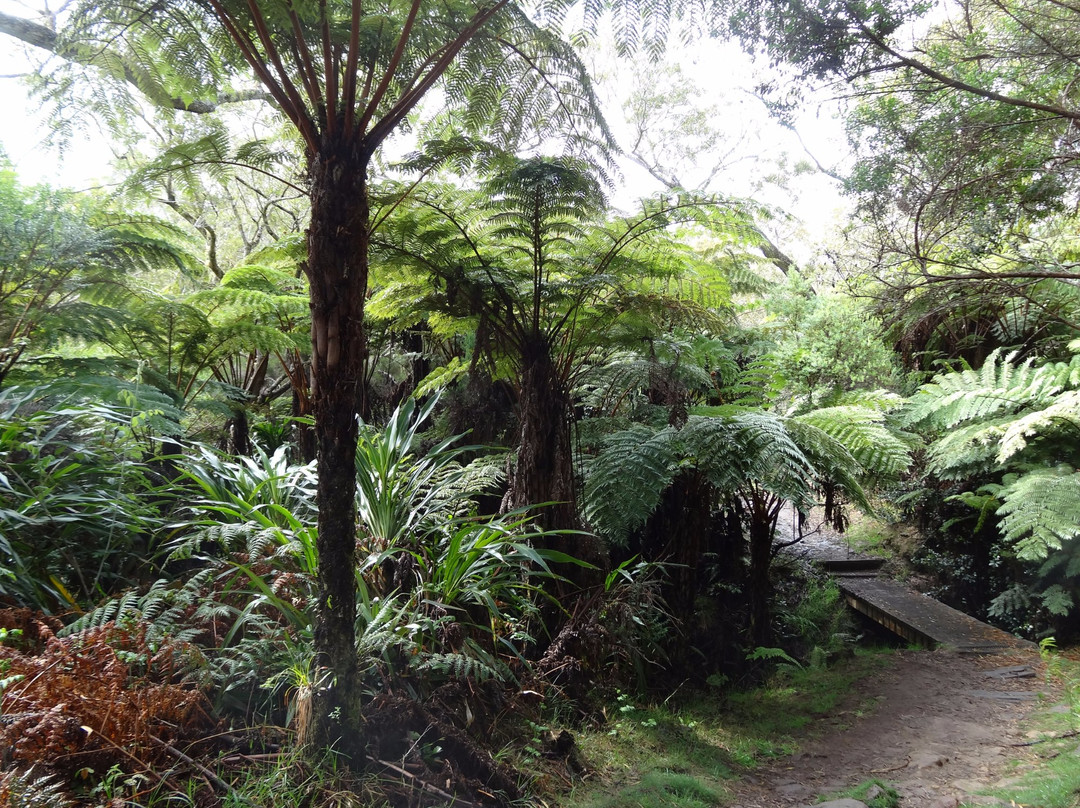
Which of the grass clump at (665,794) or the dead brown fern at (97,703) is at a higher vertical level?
the dead brown fern at (97,703)

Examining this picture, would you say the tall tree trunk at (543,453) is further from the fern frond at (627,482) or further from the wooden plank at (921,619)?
the wooden plank at (921,619)

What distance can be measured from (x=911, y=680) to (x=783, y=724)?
3.79 feet

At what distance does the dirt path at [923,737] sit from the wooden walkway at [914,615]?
0.17m

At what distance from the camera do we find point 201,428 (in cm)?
549

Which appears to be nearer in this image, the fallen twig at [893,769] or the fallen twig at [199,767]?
the fallen twig at [199,767]

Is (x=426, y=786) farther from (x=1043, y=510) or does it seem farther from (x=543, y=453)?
(x=1043, y=510)

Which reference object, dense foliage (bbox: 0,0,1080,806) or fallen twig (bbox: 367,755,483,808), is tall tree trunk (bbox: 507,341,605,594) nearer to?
dense foliage (bbox: 0,0,1080,806)

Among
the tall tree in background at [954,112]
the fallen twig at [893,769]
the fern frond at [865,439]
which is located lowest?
the fallen twig at [893,769]

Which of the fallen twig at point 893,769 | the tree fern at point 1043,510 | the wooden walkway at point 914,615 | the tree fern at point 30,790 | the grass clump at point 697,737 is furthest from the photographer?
the wooden walkway at point 914,615

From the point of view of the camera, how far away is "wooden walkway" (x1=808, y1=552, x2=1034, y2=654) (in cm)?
459

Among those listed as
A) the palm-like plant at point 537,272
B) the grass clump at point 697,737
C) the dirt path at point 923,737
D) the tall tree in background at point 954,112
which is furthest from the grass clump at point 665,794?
the tall tree in background at point 954,112

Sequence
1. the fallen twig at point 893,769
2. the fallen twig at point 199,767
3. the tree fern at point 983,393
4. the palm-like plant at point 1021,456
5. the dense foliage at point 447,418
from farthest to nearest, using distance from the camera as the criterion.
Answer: the tree fern at point 983,393, the palm-like plant at point 1021,456, the fallen twig at point 893,769, the dense foliage at point 447,418, the fallen twig at point 199,767

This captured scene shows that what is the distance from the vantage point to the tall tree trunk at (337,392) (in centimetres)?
198

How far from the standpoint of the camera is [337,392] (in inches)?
79.0
